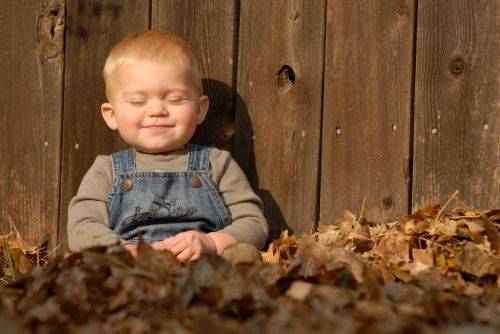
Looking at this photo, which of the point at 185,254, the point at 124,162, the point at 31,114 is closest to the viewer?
the point at 185,254

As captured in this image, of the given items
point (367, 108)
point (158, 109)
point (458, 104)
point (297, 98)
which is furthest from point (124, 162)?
point (458, 104)

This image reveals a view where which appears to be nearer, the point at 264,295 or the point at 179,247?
the point at 264,295

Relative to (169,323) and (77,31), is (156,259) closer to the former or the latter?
(169,323)

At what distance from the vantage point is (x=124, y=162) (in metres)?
3.47

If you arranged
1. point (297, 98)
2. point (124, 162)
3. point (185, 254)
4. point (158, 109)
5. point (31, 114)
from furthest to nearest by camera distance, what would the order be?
1. point (31, 114)
2. point (297, 98)
3. point (124, 162)
4. point (158, 109)
5. point (185, 254)

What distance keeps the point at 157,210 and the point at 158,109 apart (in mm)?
428

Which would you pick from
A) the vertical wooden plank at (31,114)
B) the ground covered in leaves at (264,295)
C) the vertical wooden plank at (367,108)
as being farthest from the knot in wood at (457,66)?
the vertical wooden plank at (31,114)

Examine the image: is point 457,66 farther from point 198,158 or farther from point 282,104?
point 198,158

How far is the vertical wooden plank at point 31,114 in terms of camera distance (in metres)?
3.82

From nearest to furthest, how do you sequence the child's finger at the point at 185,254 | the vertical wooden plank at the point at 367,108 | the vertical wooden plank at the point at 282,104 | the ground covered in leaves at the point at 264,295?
the ground covered in leaves at the point at 264,295, the child's finger at the point at 185,254, the vertical wooden plank at the point at 367,108, the vertical wooden plank at the point at 282,104

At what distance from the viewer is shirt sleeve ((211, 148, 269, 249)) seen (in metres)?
3.34

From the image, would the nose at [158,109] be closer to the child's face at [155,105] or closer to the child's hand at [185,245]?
the child's face at [155,105]

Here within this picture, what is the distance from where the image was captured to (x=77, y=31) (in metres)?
3.81

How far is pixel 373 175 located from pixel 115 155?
3.80 ft
